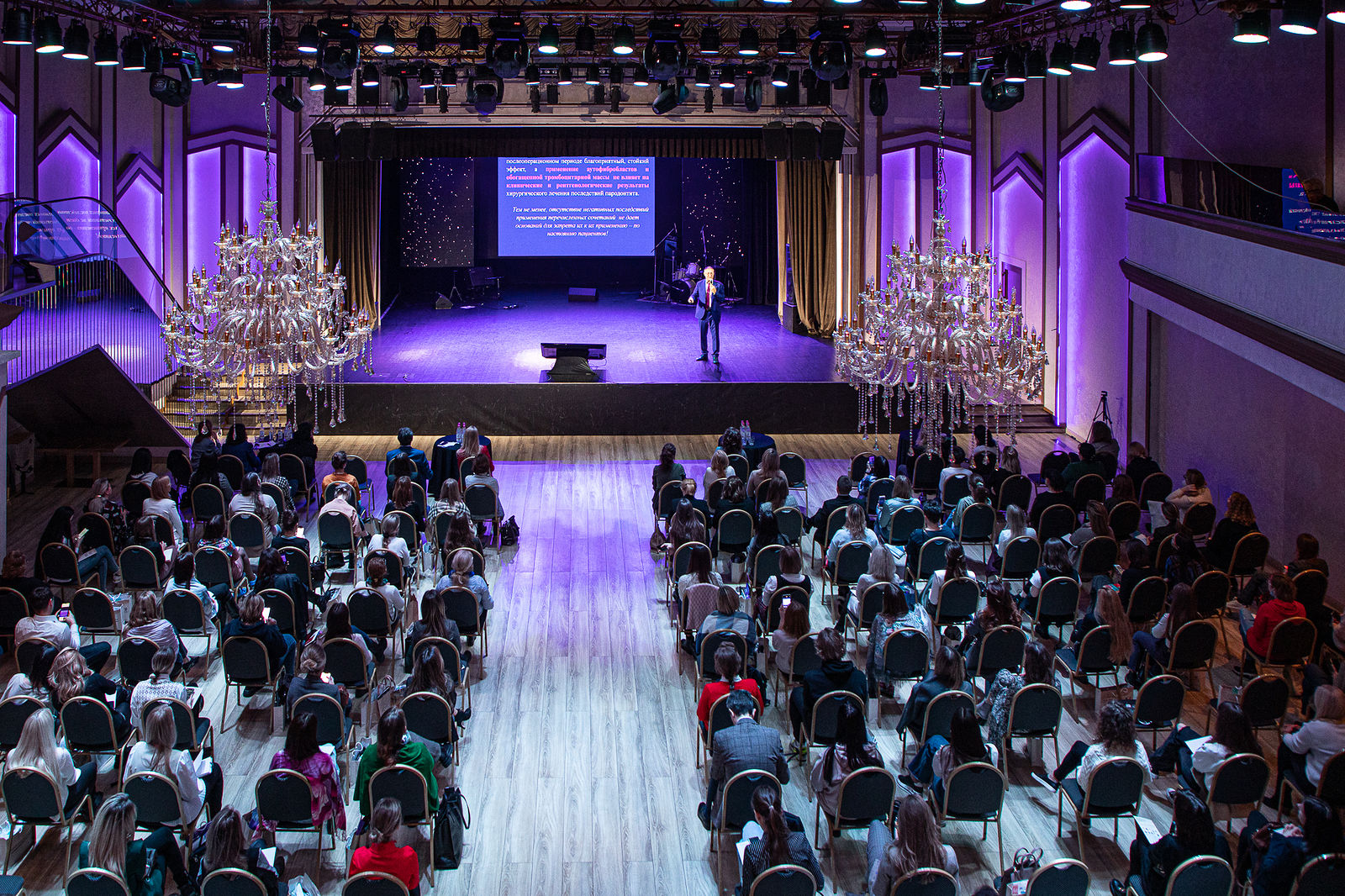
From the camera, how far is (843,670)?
741cm

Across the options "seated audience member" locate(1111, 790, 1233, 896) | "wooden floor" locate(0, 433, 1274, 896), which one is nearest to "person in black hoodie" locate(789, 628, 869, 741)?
"wooden floor" locate(0, 433, 1274, 896)

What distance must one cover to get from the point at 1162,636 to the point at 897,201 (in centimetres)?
1281

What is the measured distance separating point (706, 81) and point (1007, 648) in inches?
359

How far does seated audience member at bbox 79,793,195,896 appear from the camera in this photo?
17.8 feet

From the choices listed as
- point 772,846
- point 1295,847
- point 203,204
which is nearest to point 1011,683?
point 1295,847

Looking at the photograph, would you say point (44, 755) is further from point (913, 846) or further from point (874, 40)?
point (874, 40)

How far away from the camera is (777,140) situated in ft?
62.5

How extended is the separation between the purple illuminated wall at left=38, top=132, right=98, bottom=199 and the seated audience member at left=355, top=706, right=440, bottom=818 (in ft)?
41.9

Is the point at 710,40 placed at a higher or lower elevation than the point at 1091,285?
higher

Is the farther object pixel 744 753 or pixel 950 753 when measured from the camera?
pixel 950 753

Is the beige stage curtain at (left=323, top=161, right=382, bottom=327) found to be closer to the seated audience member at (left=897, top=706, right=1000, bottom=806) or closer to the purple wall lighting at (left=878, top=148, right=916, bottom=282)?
the purple wall lighting at (left=878, top=148, right=916, bottom=282)

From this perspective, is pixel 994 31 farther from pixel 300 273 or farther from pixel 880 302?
pixel 300 273

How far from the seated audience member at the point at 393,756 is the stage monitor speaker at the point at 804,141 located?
14.0 metres

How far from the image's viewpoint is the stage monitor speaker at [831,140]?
19062mm
